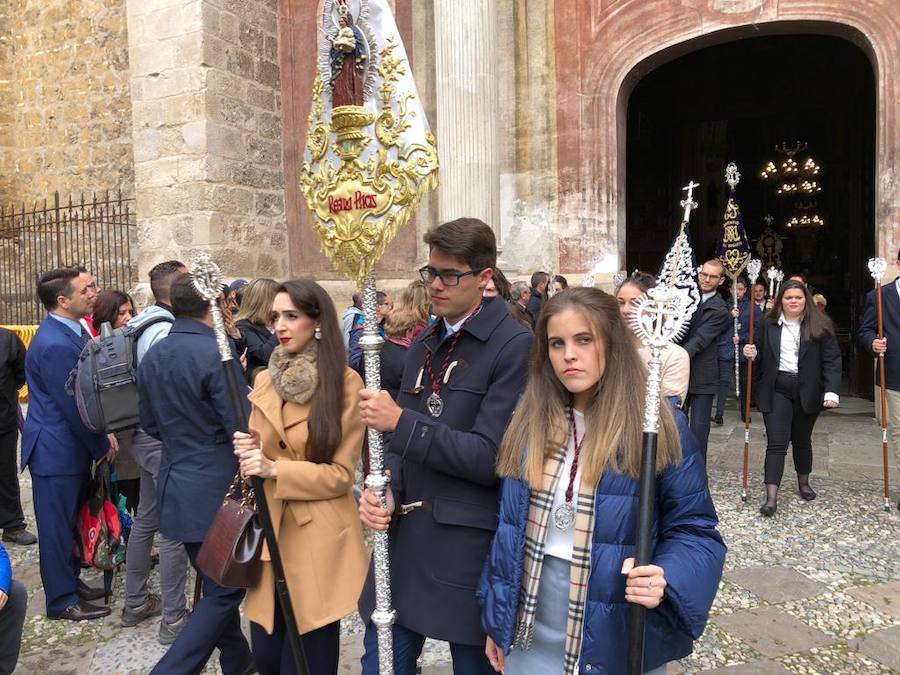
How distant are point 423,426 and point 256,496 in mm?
723

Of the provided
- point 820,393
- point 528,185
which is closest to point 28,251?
point 528,185

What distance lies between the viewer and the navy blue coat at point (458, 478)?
7.15ft

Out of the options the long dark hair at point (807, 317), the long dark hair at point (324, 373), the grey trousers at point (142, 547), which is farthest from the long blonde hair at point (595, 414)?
the long dark hair at point (807, 317)

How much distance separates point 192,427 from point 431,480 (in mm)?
1388

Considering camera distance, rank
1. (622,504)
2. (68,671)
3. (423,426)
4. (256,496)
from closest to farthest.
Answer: (622,504), (423,426), (256,496), (68,671)

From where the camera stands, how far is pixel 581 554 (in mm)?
1962

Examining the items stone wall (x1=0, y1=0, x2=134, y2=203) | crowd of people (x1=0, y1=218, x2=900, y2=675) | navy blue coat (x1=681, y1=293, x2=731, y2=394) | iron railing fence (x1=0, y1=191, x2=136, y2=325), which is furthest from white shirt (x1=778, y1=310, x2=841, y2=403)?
stone wall (x1=0, y1=0, x2=134, y2=203)

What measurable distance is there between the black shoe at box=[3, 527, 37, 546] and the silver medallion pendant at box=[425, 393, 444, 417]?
4.52 metres

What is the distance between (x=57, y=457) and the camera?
14.0ft

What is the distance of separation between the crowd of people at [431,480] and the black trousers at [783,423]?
2.08 metres

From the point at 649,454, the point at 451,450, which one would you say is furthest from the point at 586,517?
the point at 451,450

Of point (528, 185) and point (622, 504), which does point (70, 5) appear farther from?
point (622, 504)

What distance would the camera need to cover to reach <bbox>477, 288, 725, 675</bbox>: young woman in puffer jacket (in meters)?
1.89

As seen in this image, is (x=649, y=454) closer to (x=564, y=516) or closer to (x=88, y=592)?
(x=564, y=516)
